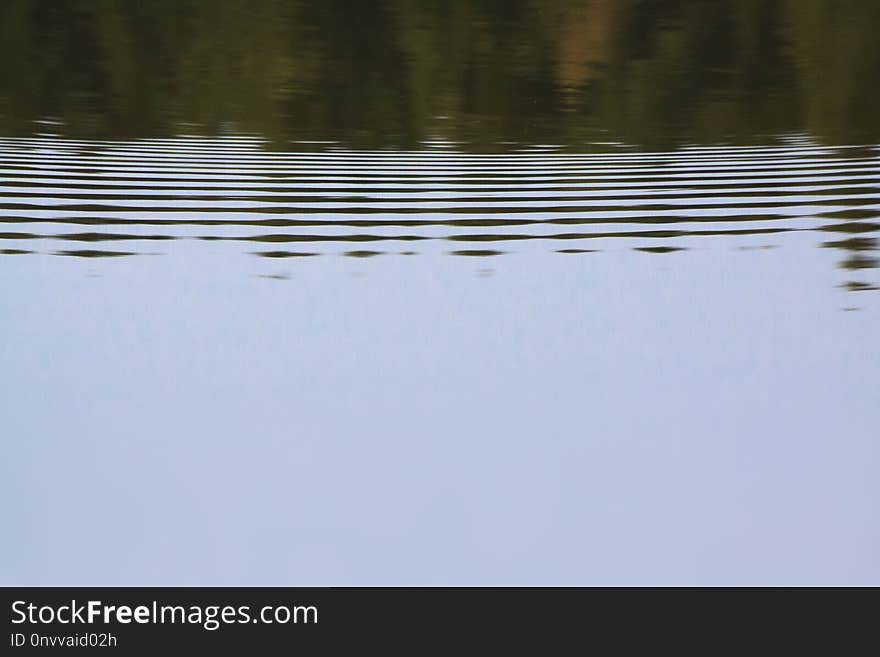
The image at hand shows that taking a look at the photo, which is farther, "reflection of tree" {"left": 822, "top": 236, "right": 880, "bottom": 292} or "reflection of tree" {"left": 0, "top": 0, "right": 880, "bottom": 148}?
"reflection of tree" {"left": 0, "top": 0, "right": 880, "bottom": 148}

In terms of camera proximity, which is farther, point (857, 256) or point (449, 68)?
point (449, 68)

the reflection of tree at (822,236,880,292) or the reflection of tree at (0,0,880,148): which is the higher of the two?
the reflection of tree at (0,0,880,148)

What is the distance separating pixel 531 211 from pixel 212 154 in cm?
69

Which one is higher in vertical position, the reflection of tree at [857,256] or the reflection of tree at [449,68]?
the reflection of tree at [449,68]

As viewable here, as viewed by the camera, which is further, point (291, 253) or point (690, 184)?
point (690, 184)

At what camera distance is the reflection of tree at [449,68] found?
2.77 meters

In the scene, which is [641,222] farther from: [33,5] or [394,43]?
[33,5]

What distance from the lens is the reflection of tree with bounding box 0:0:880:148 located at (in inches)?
109

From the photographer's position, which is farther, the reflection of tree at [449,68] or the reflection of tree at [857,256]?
the reflection of tree at [449,68]

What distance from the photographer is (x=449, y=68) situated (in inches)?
140

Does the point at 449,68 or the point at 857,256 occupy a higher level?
the point at 449,68

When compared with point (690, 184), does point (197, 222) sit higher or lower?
lower
